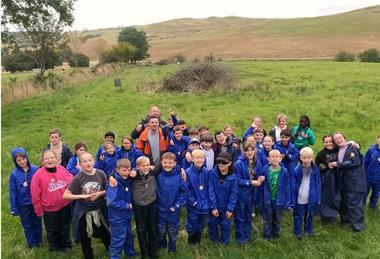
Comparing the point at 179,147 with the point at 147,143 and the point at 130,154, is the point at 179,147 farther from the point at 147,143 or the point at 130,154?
the point at 130,154

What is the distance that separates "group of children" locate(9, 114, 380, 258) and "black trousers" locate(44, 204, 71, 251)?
0.05 ft

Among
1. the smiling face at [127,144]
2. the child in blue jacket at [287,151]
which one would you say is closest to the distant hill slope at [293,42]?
the child in blue jacket at [287,151]

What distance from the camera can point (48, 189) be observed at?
591cm

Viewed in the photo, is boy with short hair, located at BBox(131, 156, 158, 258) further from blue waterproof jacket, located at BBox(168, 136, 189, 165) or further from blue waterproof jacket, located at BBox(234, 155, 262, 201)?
blue waterproof jacket, located at BBox(168, 136, 189, 165)

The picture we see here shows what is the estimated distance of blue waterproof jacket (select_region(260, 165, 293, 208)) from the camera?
628cm

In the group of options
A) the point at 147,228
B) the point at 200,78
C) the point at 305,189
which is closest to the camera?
the point at 147,228

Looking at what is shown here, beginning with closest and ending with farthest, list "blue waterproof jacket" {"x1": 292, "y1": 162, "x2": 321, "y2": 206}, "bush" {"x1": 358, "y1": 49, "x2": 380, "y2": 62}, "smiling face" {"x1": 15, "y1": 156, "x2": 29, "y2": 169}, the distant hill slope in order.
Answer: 1. "smiling face" {"x1": 15, "y1": 156, "x2": 29, "y2": 169}
2. "blue waterproof jacket" {"x1": 292, "y1": 162, "x2": 321, "y2": 206}
3. "bush" {"x1": 358, "y1": 49, "x2": 380, "y2": 62}
4. the distant hill slope

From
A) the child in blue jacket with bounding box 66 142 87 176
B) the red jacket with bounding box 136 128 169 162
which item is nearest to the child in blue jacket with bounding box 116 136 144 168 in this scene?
the red jacket with bounding box 136 128 169 162

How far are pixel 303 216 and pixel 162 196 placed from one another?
2.49 meters

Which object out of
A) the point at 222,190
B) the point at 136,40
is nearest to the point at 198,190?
the point at 222,190

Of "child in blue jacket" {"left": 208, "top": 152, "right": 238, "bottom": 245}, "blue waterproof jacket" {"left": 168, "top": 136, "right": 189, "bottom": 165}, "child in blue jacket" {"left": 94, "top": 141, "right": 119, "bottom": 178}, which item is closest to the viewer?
"child in blue jacket" {"left": 208, "top": 152, "right": 238, "bottom": 245}

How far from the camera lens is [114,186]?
553 centimetres

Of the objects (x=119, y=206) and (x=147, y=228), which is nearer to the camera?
(x=119, y=206)

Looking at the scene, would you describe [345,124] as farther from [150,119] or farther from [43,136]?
[43,136]
